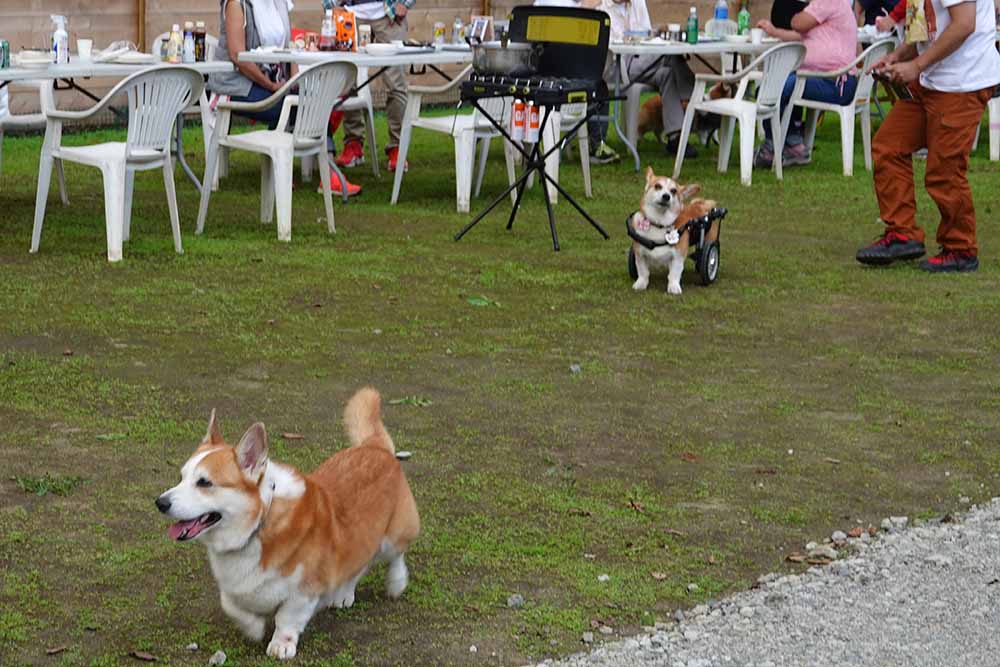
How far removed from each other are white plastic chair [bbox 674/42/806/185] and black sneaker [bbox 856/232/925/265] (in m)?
3.04

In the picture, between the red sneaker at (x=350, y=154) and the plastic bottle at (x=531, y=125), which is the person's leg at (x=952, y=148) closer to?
the plastic bottle at (x=531, y=125)

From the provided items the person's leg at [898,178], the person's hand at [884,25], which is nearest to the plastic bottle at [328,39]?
the person's leg at [898,178]

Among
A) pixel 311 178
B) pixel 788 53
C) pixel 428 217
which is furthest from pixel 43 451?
pixel 788 53

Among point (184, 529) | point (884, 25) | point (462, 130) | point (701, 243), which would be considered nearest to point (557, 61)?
point (462, 130)

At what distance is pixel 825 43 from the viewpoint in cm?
1228

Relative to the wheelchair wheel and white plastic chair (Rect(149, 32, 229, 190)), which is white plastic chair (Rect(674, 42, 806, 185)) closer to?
white plastic chair (Rect(149, 32, 229, 190))

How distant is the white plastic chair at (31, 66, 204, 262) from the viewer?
315 inches

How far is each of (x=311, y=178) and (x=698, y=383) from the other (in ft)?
17.7

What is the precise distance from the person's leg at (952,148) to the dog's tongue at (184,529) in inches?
222

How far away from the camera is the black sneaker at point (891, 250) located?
862 cm

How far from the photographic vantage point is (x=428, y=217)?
9969 millimetres

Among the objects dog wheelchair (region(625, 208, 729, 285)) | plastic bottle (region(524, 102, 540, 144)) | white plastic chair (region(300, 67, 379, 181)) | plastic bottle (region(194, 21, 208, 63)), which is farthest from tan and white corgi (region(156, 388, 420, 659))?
white plastic chair (region(300, 67, 379, 181))

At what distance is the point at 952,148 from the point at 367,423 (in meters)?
4.92

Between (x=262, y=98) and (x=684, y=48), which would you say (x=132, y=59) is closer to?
(x=262, y=98)
